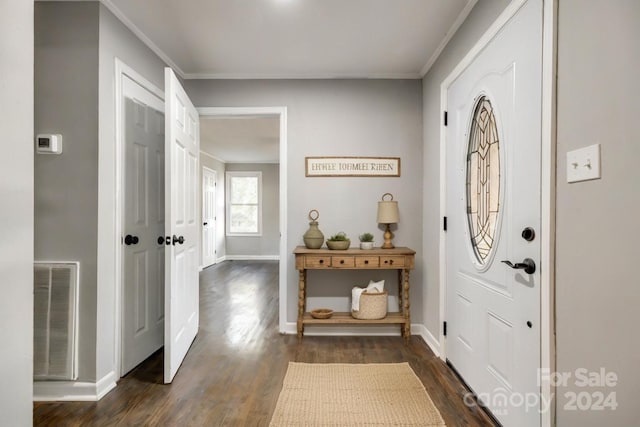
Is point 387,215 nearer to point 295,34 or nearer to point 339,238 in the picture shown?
point 339,238

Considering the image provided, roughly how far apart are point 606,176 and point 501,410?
1.33 metres

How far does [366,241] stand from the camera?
3189 mm

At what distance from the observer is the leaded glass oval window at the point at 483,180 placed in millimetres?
1917

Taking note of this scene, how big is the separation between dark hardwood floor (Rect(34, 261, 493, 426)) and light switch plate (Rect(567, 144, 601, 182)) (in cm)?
140

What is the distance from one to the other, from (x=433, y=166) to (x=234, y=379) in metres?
2.28

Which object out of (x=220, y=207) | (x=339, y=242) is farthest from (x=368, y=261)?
(x=220, y=207)

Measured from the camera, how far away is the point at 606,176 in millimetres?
1104

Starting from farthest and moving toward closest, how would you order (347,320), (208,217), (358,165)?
(208,217) → (358,165) → (347,320)

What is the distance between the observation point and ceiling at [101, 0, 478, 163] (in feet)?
7.22

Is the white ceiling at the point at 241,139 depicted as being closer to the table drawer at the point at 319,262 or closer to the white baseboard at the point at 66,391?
the table drawer at the point at 319,262

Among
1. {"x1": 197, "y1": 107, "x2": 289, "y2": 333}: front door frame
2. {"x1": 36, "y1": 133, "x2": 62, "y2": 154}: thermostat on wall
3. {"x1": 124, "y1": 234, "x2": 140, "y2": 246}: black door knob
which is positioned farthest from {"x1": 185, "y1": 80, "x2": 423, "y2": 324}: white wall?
{"x1": 36, "y1": 133, "x2": 62, "y2": 154}: thermostat on wall

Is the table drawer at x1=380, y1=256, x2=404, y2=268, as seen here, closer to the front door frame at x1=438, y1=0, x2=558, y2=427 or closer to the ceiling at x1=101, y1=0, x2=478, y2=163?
the front door frame at x1=438, y1=0, x2=558, y2=427

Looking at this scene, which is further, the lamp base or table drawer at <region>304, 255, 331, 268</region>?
the lamp base
